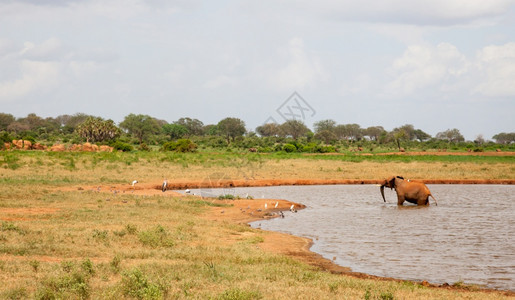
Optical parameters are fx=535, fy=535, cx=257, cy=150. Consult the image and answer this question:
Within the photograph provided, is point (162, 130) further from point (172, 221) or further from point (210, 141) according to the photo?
point (172, 221)

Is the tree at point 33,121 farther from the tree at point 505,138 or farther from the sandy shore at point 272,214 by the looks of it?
the tree at point 505,138

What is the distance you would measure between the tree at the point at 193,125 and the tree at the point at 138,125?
83.3 feet

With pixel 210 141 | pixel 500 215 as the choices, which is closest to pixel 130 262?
pixel 500 215

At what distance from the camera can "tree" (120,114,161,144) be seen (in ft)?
320

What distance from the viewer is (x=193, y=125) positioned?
130 meters

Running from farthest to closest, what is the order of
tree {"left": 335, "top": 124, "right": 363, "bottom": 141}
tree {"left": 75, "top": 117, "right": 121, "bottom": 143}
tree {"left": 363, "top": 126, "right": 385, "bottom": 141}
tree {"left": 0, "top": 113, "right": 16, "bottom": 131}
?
1. tree {"left": 363, "top": 126, "right": 385, "bottom": 141}
2. tree {"left": 335, "top": 124, "right": 363, "bottom": 141}
3. tree {"left": 0, "top": 113, "right": 16, "bottom": 131}
4. tree {"left": 75, "top": 117, "right": 121, "bottom": 143}

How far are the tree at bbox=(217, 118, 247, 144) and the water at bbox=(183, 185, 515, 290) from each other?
262ft

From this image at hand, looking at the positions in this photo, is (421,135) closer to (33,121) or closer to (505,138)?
(505,138)

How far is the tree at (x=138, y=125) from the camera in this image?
97.4 m

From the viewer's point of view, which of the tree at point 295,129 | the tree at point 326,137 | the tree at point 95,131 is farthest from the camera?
the tree at point 295,129

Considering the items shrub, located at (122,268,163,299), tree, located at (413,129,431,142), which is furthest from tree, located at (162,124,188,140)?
shrub, located at (122,268,163,299)

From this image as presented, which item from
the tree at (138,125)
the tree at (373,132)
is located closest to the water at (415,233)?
the tree at (138,125)

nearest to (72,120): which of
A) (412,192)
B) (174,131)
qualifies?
(174,131)

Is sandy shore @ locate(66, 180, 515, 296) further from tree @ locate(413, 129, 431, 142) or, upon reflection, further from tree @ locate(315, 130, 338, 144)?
tree @ locate(413, 129, 431, 142)
